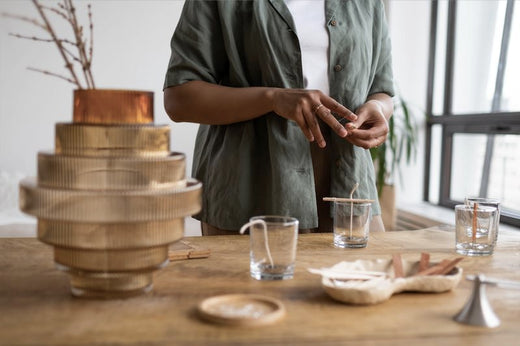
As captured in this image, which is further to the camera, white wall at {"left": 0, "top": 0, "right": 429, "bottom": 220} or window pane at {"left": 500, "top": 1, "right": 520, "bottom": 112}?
white wall at {"left": 0, "top": 0, "right": 429, "bottom": 220}

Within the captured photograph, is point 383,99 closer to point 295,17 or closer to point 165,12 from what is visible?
point 295,17

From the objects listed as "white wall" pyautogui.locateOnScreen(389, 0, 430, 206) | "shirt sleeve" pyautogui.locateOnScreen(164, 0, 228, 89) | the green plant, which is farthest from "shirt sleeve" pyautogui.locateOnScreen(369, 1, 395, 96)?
"white wall" pyautogui.locateOnScreen(389, 0, 430, 206)

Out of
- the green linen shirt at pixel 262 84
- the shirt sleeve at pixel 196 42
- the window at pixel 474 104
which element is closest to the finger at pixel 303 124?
the green linen shirt at pixel 262 84

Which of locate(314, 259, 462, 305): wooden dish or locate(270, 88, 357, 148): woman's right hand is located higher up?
Answer: locate(270, 88, 357, 148): woman's right hand

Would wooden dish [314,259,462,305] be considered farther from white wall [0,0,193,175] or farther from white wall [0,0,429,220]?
white wall [0,0,193,175]

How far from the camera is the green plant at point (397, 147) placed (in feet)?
11.8

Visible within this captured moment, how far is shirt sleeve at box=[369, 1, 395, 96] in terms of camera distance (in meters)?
1.60

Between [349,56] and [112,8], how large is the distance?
114 inches

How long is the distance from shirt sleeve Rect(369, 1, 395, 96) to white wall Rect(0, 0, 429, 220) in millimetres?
2358

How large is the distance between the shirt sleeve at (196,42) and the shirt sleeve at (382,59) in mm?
467

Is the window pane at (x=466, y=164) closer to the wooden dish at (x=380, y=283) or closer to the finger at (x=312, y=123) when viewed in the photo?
the finger at (x=312, y=123)

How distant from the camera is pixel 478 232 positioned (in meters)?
1.13

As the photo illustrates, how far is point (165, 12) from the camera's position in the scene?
13.2 ft

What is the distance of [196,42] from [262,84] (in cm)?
19
